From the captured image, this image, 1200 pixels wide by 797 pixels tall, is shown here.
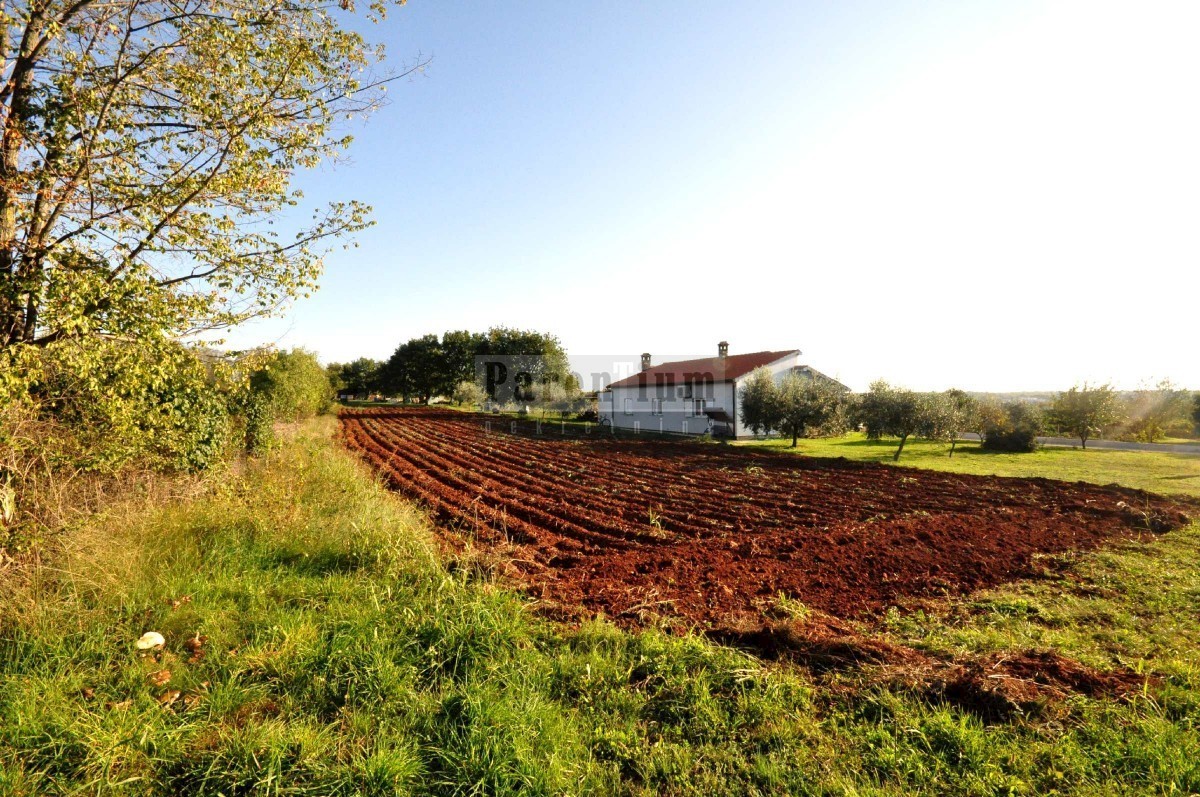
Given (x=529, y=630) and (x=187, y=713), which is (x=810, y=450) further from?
(x=187, y=713)

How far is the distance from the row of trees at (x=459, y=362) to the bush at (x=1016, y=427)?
1424 inches

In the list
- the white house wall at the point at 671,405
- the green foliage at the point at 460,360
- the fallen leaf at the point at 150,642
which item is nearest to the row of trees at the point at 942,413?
the white house wall at the point at 671,405

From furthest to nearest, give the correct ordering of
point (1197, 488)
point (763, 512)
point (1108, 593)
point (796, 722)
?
point (1197, 488) < point (763, 512) < point (1108, 593) < point (796, 722)

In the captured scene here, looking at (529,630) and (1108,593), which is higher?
(529,630)

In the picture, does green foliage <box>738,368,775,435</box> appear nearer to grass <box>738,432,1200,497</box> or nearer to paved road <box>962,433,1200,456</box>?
grass <box>738,432,1200,497</box>

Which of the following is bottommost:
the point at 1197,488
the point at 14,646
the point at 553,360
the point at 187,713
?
the point at 1197,488

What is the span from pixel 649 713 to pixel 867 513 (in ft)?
30.9

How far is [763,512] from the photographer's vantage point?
432 inches

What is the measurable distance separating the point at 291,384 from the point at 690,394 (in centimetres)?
2437

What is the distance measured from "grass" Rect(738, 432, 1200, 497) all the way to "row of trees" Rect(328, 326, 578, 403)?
31.1m

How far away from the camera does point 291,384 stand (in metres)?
25.2

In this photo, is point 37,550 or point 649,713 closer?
point 649,713

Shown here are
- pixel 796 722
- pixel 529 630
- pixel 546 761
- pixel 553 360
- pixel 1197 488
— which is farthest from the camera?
pixel 553 360

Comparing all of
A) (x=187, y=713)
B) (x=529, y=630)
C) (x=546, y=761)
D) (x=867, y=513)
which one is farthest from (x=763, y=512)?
(x=187, y=713)
